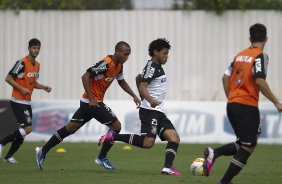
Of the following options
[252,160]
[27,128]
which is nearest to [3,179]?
[27,128]

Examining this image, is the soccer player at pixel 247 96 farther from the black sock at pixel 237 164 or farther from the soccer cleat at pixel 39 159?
the soccer cleat at pixel 39 159

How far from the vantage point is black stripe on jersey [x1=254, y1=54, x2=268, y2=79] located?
1008cm

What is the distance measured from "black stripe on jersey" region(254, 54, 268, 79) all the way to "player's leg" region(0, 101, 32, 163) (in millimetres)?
6367

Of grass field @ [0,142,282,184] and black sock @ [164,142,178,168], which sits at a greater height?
black sock @ [164,142,178,168]

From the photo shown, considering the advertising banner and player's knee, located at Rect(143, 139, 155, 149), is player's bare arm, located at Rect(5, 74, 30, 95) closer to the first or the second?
player's knee, located at Rect(143, 139, 155, 149)

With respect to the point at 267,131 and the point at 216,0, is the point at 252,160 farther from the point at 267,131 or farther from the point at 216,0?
the point at 216,0

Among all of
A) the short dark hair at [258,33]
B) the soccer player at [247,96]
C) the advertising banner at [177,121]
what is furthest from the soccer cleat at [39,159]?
the advertising banner at [177,121]

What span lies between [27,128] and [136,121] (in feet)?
22.6

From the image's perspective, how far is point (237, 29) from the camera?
26.0 metres

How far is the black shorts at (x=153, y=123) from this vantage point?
1268 centimetres

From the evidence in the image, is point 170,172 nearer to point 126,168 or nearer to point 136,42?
point 126,168

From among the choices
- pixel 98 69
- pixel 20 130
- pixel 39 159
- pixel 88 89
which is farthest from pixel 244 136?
pixel 20 130

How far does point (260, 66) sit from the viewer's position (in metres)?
10.1

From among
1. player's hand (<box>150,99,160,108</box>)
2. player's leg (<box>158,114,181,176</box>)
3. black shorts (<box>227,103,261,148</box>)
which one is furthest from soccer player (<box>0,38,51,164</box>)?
black shorts (<box>227,103,261,148</box>)
